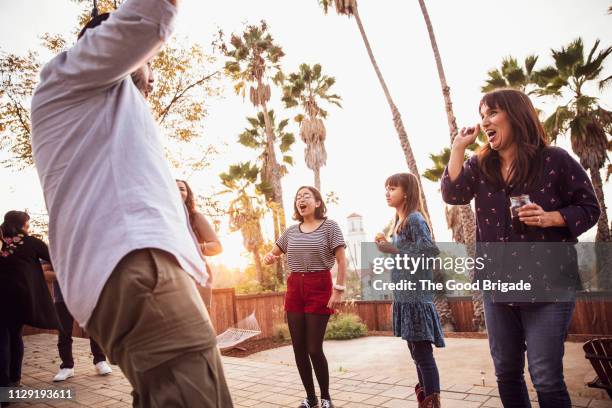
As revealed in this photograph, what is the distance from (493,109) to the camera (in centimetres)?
205

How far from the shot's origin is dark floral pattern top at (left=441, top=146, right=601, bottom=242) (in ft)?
5.92

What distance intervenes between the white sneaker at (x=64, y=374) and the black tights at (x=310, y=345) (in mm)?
3126

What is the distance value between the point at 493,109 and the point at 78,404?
4214 millimetres

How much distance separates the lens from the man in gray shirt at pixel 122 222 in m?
0.98

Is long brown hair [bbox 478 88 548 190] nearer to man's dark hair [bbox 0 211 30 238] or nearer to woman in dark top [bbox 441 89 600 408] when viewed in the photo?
woman in dark top [bbox 441 89 600 408]

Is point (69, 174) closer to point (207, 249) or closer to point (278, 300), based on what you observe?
point (207, 249)

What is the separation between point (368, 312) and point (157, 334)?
10865mm

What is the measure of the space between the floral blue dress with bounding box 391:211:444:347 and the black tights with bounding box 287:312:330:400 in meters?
0.61

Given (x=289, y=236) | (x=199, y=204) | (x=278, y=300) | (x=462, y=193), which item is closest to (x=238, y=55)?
(x=199, y=204)

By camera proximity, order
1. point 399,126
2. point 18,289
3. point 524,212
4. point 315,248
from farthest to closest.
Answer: point 399,126, point 18,289, point 315,248, point 524,212

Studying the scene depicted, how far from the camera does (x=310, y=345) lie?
3199 mm

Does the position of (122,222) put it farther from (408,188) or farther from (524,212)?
(408,188)

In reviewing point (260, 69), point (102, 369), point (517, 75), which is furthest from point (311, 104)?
point (102, 369)

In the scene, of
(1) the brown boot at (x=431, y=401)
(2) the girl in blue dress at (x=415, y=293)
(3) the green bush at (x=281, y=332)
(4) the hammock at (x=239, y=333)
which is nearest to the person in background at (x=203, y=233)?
(2) the girl in blue dress at (x=415, y=293)
